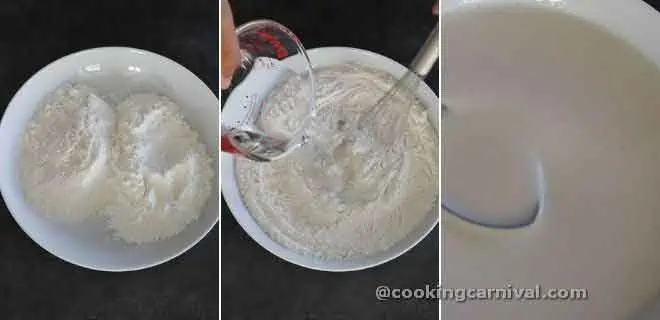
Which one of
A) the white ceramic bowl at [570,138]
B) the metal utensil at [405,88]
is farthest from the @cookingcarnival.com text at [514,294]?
the metal utensil at [405,88]

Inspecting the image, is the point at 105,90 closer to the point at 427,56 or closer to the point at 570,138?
the point at 427,56

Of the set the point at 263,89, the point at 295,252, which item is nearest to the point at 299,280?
the point at 295,252

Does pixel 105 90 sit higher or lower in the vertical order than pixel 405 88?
lower

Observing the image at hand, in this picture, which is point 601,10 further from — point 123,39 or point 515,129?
point 123,39

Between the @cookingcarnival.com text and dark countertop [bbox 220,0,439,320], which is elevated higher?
the @cookingcarnival.com text

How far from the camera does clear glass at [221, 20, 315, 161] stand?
1.64 feet

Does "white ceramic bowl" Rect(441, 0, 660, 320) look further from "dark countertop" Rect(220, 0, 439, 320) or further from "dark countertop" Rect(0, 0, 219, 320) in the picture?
"dark countertop" Rect(0, 0, 219, 320)

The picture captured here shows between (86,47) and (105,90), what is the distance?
0.04 metres

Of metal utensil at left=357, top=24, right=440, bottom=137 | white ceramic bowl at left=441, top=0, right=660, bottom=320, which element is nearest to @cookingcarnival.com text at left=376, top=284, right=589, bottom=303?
white ceramic bowl at left=441, top=0, right=660, bottom=320

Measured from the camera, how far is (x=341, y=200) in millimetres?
→ 503

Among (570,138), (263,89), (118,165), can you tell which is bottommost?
(118,165)

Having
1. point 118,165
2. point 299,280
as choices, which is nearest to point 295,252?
point 299,280

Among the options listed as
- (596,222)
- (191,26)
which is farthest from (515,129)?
(191,26)

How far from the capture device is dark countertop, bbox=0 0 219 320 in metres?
→ 0.50
